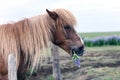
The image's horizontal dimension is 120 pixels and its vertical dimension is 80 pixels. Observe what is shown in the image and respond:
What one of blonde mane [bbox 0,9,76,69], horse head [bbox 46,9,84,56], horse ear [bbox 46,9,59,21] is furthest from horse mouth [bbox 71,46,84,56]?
horse ear [bbox 46,9,59,21]

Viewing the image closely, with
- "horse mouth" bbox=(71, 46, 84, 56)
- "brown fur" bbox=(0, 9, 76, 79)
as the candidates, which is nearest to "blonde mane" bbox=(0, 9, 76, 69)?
"brown fur" bbox=(0, 9, 76, 79)

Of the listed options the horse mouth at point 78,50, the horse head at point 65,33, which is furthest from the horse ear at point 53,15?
the horse mouth at point 78,50

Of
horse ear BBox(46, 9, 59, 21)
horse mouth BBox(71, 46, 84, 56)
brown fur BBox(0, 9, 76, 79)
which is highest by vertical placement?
horse ear BBox(46, 9, 59, 21)

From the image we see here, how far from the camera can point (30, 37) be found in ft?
21.0

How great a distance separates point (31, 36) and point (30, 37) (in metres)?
0.02

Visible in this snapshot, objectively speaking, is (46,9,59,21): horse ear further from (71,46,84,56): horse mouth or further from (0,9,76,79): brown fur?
(71,46,84,56): horse mouth

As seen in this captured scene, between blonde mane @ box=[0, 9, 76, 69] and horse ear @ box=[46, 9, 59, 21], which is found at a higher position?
horse ear @ box=[46, 9, 59, 21]

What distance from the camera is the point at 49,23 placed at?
21.1ft

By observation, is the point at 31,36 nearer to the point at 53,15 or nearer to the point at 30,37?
the point at 30,37

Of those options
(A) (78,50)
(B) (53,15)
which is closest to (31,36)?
(B) (53,15)

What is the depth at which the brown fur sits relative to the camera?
6.32m

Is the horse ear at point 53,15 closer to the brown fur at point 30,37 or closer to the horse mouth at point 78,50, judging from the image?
the brown fur at point 30,37

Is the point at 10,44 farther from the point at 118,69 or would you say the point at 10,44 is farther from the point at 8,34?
the point at 118,69

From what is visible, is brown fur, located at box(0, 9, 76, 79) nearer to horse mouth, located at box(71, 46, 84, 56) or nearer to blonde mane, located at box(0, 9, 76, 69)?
blonde mane, located at box(0, 9, 76, 69)
